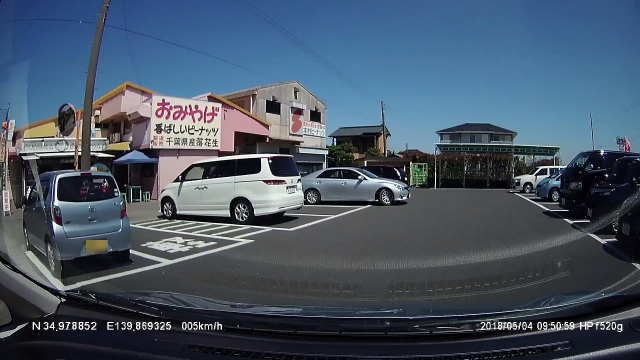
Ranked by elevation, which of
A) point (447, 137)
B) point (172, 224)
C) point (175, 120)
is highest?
point (175, 120)

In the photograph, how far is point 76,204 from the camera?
3.23 metres

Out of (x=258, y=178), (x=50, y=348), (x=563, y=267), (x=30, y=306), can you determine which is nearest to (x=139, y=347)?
(x=50, y=348)

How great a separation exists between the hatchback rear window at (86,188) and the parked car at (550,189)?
1437 cm

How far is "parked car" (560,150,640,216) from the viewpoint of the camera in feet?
13.9

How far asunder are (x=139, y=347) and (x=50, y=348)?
0.55 meters

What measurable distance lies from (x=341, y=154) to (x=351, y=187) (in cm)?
1821

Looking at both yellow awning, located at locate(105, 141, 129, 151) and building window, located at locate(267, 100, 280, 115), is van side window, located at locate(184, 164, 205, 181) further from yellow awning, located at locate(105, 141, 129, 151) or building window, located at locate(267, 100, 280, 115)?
building window, located at locate(267, 100, 280, 115)

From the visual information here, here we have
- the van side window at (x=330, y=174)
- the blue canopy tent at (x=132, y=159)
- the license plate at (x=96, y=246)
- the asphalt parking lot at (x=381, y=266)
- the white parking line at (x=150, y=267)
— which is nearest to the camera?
the asphalt parking lot at (x=381, y=266)

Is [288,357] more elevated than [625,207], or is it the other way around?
[625,207]

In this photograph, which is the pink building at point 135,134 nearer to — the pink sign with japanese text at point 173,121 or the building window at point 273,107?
the pink sign with japanese text at point 173,121

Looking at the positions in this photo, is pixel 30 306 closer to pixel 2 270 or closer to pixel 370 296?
pixel 2 270

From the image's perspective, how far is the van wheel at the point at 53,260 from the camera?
296 centimetres

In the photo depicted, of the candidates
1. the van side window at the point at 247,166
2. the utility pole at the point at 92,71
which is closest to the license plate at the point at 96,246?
the utility pole at the point at 92,71

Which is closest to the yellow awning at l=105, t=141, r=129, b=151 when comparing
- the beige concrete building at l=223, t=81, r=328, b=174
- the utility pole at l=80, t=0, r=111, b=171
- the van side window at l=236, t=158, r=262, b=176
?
the utility pole at l=80, t=0, r=111, b=171
